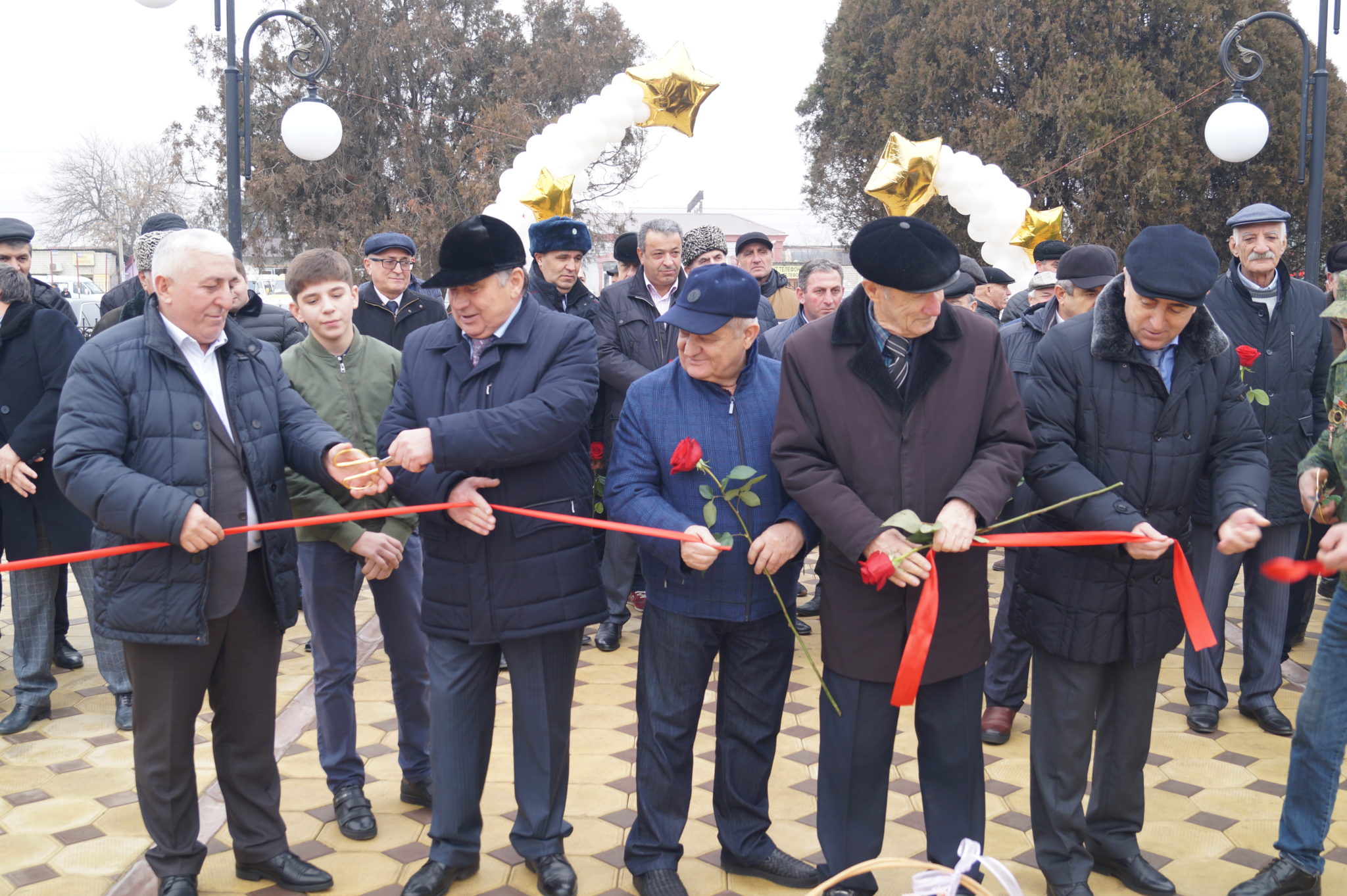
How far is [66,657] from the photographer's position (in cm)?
625

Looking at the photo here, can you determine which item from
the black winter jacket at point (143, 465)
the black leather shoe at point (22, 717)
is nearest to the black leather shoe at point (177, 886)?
the black winter jacket at point (143, 465)

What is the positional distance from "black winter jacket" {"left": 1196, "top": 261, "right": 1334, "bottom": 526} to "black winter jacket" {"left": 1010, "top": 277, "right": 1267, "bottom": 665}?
1.84m

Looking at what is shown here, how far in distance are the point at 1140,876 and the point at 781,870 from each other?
1.12m

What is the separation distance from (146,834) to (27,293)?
9.19ft

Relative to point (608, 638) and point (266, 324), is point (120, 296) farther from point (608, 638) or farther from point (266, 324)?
point (608, 638)

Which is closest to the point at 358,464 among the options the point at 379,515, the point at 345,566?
the point at 379,515

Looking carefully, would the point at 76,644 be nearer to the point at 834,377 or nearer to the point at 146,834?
the point at 146,834

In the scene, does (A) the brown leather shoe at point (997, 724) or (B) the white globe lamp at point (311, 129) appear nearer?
(A) the brown leather shoe at point (997, 724)

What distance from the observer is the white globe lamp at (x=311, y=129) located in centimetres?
1054

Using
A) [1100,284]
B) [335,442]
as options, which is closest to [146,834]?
[335,442]

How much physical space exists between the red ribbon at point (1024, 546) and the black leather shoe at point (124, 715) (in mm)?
3722

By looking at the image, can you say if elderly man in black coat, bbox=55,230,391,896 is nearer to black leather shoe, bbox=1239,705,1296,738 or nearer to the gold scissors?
the gold scissors

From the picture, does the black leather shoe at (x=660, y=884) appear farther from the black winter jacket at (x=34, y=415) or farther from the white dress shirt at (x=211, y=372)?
the black winter jacket at (x=34, y=415)

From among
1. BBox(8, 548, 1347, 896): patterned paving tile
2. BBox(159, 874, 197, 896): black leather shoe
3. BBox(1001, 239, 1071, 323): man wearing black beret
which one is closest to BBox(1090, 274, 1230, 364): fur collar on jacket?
BBox(8, 548, 1347, 896): patterned paving tile
